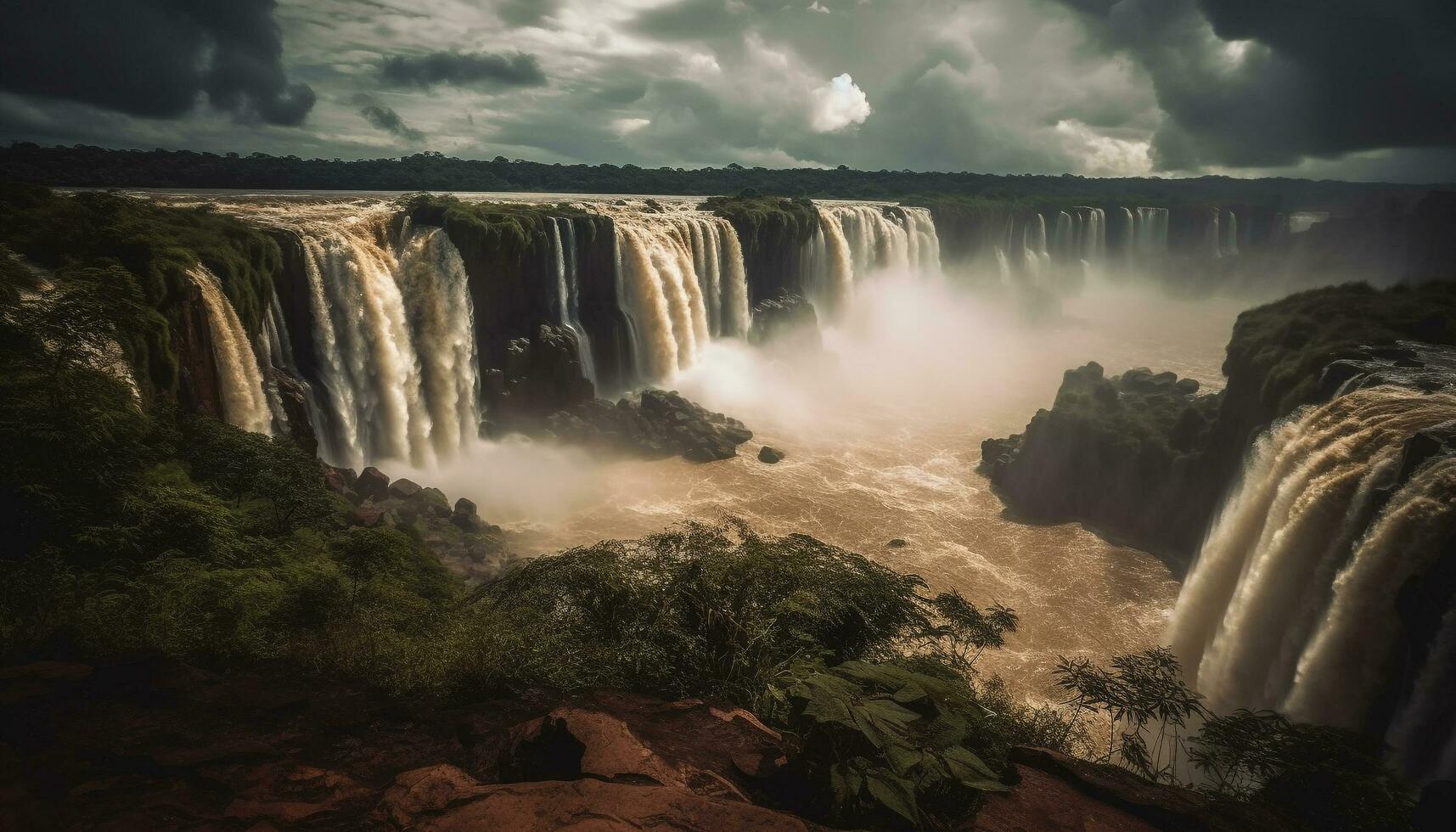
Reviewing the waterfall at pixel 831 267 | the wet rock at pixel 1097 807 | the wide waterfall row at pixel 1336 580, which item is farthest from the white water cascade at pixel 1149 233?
the wet rock at pixel 1097 807

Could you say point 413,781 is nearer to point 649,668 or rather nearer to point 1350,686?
point 649,668

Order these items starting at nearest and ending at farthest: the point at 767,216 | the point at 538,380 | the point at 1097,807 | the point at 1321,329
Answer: the point at 1097,807 → the point at 1321,329 → the point at 538,380 → the point at 767,216

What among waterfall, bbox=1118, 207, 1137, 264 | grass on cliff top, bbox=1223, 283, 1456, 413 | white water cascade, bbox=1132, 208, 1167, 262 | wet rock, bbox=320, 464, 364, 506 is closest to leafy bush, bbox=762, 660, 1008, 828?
grass on cliff top, bbox=1223, 283, 1456, 413

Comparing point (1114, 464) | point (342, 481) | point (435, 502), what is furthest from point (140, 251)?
point (1114, 464)

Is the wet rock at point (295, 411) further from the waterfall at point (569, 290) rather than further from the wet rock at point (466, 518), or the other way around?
the waterfall at point (569, 290)

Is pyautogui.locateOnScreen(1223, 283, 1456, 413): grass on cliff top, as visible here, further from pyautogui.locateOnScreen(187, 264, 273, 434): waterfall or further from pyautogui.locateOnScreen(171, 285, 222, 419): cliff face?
pyautogui.locateOnScreen(187, 264, 273, 434): waterfall

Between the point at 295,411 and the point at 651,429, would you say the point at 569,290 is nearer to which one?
A: the point at 651,429
